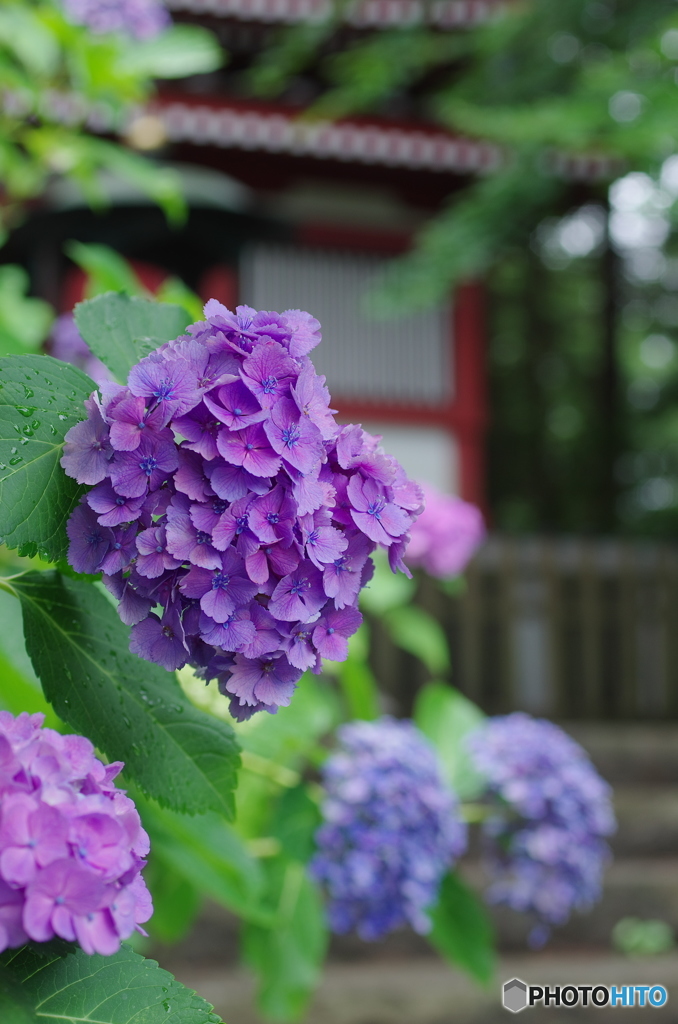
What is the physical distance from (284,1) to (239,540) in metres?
6.53

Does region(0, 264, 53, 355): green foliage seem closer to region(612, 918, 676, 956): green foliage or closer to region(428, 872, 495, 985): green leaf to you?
region(428, 872, 495, 985): green leaf

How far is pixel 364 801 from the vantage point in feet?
4.31

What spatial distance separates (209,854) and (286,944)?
559 millimetres

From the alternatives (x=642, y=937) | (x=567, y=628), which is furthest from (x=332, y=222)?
(x=642, y=937)

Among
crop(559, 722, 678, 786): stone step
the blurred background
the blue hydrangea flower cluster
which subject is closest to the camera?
the blue hydrangea flower cluster

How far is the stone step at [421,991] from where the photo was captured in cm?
279

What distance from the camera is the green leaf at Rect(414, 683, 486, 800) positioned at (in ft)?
5.38

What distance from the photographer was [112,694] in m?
0.58

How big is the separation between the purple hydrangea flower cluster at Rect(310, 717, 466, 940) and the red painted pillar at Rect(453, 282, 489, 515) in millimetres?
5122

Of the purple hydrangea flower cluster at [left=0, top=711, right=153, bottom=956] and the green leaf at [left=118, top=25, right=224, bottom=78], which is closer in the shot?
the purple hydrangea flower cluster at [left=0, top=711, right=153, bottom=956]

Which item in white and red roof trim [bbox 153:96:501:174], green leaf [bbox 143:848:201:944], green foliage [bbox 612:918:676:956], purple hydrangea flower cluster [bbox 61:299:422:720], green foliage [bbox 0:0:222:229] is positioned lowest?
green foliage [bbox 612:918:676:956]

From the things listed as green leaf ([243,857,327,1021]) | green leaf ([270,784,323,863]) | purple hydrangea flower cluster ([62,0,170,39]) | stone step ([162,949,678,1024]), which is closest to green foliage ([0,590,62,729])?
green leaf ([270,784,323,863])

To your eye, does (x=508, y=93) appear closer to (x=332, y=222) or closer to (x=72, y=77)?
(x=332, y=222)

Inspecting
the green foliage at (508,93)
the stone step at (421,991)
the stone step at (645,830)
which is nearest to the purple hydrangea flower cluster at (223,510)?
the stone step at (421,991)
